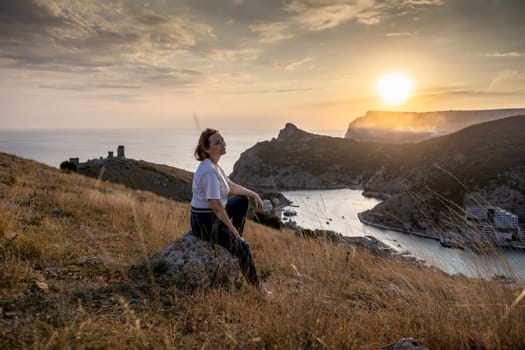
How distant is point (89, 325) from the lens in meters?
2.51

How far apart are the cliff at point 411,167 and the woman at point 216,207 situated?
31.3m

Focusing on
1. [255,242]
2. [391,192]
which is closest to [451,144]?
[391,192]

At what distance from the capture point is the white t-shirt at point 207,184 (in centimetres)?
392

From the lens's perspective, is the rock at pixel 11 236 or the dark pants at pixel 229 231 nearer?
the dark pants at pixel 229 231

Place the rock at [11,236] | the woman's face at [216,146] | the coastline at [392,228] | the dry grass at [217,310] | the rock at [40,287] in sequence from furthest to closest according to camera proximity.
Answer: the coastline at [392,228]
the rock at [11,236]
the woman's face at [216,146]
the rock at [40,287]
the dry grass at [217,310]

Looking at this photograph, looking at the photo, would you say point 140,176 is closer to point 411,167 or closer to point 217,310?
point 217,310

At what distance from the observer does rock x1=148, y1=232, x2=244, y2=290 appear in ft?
13.1

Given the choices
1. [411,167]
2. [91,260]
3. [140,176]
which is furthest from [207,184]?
[411,167]

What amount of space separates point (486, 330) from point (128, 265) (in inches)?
162

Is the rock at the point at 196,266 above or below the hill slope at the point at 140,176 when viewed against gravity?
above

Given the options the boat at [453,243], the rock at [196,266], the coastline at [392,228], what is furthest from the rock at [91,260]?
the coastline at [392,228]

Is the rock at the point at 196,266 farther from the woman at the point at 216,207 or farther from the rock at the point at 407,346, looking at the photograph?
the rock at the point at 407,346

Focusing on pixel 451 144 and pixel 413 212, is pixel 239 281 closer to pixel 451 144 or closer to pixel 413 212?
pixel 413 212

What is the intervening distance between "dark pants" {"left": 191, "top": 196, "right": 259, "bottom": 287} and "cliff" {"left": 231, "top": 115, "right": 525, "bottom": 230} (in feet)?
103
